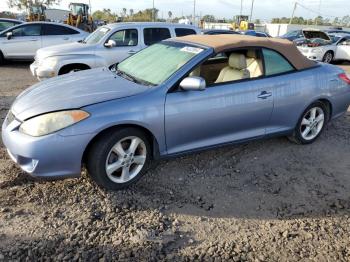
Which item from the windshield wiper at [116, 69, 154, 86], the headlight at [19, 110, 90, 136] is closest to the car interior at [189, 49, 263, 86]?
the windshield wiper at [116, 69, 154, 86]

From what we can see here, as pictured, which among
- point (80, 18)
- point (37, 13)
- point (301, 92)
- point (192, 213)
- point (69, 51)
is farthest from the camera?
point (37, 13)

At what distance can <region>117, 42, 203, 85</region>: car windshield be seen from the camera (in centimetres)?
384

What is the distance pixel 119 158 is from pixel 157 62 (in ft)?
4.41

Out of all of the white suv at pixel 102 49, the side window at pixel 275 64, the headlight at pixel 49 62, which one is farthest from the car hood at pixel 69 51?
the side window at pixel 275 64

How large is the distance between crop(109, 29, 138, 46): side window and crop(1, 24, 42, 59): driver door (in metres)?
4.44

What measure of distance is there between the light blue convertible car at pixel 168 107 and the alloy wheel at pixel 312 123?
0.02 m

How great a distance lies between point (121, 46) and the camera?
27.2ft

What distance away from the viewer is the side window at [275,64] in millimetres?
4332

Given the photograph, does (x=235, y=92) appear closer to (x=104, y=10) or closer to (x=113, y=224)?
(x=113, y=224)

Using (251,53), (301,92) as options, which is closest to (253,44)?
(251,53)

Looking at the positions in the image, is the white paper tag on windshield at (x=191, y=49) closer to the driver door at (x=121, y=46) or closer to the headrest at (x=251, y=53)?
the headrest at (x=251, y=53)

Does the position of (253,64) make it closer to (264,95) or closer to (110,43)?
(264,95)

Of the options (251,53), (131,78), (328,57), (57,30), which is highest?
(251,53)

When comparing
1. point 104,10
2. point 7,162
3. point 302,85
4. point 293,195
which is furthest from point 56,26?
point 104,10
